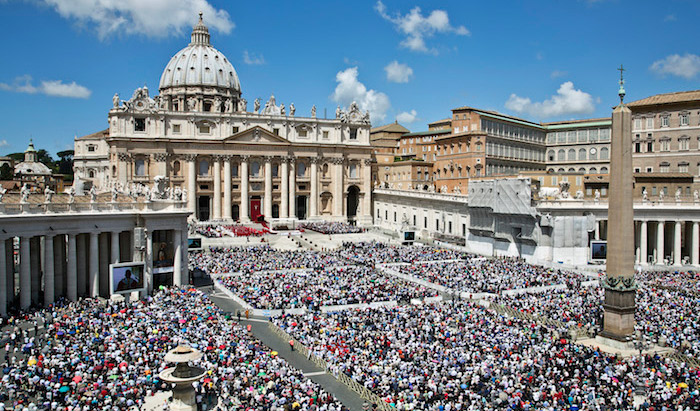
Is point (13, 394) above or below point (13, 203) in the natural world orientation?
below

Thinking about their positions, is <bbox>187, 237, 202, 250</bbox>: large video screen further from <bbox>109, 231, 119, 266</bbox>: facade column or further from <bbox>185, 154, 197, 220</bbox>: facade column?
<bbox>185, 154, 197, 220</bbox>: facade column

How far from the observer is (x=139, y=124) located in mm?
79812

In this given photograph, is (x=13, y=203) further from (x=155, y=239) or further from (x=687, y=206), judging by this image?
(x=687, y=206)

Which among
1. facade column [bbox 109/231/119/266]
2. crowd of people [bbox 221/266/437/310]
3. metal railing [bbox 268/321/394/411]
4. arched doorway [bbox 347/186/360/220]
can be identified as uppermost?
arched doorway [bbox 347/186/360/220]

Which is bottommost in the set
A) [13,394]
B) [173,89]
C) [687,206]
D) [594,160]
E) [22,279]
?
[13,394]

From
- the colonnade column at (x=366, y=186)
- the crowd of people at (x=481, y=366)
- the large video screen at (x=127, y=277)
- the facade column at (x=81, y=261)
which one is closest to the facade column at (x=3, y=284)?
the facade column at (x=81, y=261)

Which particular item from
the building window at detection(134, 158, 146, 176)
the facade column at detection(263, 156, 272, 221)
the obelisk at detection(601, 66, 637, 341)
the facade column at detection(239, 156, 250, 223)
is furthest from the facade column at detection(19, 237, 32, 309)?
the facade column at detection(263, 156, 272, 221)

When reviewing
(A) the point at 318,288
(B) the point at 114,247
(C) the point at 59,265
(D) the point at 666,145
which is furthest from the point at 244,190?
(D) the point at 666,145

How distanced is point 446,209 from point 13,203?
4974 centimetres

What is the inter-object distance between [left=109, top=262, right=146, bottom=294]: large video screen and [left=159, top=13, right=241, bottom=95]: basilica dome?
75715 millimetres

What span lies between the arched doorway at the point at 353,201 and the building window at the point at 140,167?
104 ft

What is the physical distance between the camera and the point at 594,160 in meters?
84.6

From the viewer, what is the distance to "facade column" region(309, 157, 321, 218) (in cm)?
9025

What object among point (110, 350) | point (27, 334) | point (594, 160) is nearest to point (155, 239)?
point (27, 334)
